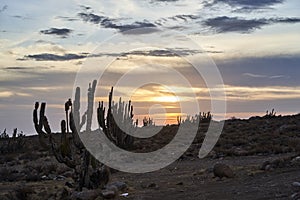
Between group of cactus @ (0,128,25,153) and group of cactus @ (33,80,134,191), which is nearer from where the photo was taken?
group of cactus @ (33,80,134,191)

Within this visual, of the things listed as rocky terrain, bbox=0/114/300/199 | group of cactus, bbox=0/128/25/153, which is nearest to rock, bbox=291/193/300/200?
rocky terrain, bbox=0/114/300/199

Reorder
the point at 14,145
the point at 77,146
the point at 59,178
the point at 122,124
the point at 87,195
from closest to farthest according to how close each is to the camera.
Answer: the point at 87,195 < the point at 77,146 < the point at 59,178 < the point at 122,124 < the point at 14,145

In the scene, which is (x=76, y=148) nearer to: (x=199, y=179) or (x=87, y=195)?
(x=87, y=195)

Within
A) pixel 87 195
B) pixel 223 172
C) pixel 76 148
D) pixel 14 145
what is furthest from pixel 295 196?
pixel 14 145

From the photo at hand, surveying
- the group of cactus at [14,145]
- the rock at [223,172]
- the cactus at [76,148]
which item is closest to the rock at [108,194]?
the cactus at [76,148]

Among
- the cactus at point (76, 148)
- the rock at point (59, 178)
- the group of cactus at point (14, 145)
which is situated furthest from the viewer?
the group of cactus at point (14, 145)

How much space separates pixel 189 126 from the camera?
150ft

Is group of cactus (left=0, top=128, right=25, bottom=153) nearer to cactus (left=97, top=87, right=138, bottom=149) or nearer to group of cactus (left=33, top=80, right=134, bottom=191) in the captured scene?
cactus (left=97, top=87, right=138, bottom=149)

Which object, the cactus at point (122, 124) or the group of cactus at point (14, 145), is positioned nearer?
the cactus at point (122, 124)

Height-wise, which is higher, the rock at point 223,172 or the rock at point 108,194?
the rock at point 223,172

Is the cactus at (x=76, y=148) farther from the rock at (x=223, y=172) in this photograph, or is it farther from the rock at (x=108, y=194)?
the rock at (x=223, y=172)

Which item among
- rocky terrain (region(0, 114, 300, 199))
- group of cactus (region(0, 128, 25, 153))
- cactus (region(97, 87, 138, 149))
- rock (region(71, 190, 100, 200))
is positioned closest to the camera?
rocky terrain (region(0, 114, 300, 199))

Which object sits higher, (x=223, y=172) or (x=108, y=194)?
(x=223, y=172)

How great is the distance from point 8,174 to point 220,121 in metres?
30.8
